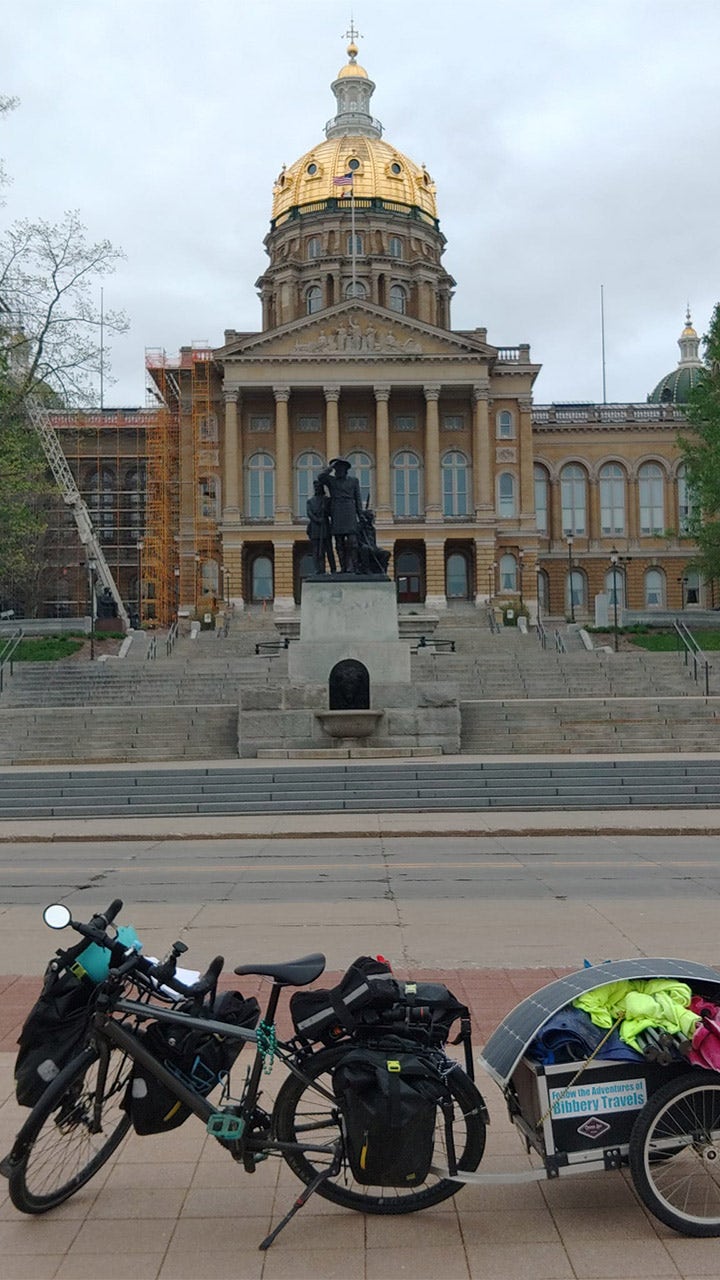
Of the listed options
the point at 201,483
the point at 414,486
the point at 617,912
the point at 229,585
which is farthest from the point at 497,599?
the point at 617,912

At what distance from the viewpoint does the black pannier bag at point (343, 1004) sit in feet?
14.3

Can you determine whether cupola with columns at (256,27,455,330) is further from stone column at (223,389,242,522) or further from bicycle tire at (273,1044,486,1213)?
bicycle tire at (273,1044,486,1213)

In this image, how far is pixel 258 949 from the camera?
346 inches

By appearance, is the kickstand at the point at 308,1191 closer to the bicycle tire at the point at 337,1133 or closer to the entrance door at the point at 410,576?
the bicycle tire at the point at 337,1133

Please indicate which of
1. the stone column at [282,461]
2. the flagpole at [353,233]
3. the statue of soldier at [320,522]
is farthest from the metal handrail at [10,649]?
the flagpole at [353,233]

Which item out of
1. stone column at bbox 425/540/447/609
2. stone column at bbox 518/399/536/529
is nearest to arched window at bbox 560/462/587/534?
stone column at bbox 518/399/536/529

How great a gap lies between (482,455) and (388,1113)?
6630 centimetres

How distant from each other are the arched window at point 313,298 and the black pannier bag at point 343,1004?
83680mm

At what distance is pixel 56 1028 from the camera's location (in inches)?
173

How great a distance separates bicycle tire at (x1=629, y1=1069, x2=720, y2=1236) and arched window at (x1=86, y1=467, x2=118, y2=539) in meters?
80.7

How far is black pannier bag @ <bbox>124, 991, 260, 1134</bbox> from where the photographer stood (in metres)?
4.45

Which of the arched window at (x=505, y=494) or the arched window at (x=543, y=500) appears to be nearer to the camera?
the arched window at (x=505, y=494)

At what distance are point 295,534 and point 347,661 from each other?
1606 inches

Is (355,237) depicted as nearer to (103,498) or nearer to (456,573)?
(103,498)
